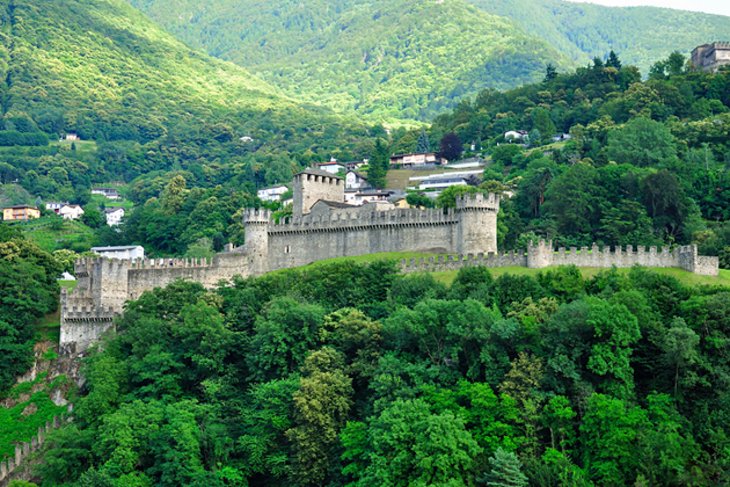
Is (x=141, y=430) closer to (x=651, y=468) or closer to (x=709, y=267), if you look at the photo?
(x=651, y=468)

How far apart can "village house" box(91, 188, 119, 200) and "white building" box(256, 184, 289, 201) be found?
39.4m

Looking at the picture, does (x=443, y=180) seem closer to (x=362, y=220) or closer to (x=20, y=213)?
(x=362, y=220)

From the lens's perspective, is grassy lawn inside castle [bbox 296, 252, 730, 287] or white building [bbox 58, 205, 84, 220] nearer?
grassy lawn inside castle [bbox 296, 252, 730, 287]

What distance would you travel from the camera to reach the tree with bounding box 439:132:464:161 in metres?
125

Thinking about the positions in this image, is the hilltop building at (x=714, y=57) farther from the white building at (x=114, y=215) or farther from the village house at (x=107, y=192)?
the village house at (x=107, y=192)

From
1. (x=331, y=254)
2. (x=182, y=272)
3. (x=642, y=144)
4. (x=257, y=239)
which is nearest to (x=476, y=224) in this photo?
(x=331, y=254)

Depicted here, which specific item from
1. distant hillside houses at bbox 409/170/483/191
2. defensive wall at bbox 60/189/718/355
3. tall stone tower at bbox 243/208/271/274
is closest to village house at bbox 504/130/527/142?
distant hillside houses at bbox 409/170/483/191

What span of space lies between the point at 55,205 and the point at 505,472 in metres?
105

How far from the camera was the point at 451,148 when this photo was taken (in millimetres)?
125000

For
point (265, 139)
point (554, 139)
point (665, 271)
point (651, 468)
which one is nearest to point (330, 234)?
point (665, 271)

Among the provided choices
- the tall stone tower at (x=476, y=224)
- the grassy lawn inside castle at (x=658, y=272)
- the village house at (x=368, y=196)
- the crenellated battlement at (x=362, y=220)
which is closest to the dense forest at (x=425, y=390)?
the grassy lawn inside castle at (x=658, y=272)

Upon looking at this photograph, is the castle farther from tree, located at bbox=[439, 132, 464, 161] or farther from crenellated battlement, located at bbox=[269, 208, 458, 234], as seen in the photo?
tree, located at bbox=[439, 132, 464, 161]

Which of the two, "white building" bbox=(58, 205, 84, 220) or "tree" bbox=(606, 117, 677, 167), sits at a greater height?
"tree" bbox=(606, 117, 677, 167)

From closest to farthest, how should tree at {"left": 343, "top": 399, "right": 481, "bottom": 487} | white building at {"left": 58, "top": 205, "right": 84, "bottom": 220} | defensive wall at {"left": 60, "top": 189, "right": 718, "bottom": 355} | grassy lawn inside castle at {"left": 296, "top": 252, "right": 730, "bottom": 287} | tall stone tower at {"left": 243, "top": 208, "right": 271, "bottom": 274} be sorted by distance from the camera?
tree at {"left": 343, "top": 399, "right": 481, "bottom": 487}, grassy lawn inside castle at {"left": 296, "top": 252, "right": 730, "bottom": 287}, defensive wall at {"left": 60, "top": 189, "right": 718, "bottom": 355}, tall stone tower at {"left": 243, "top": 208, "right": 271, "bottom": 274}, white building at {"left": 58, "top": 205, "right": 84, "bottom": 220}
